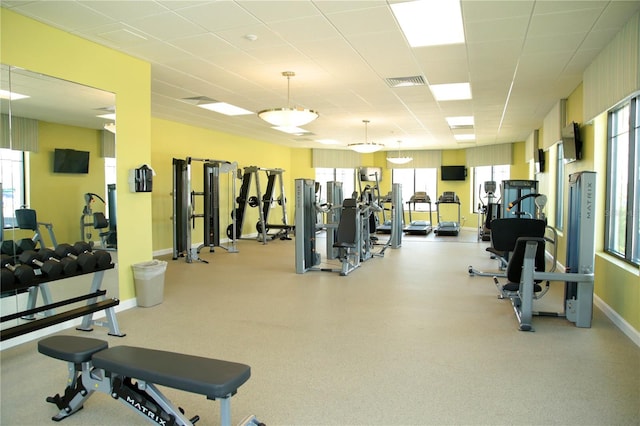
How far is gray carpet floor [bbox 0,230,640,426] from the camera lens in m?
2.57

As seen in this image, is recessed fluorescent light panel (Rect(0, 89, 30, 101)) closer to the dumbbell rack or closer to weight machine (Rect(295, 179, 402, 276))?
the dumbbell rack

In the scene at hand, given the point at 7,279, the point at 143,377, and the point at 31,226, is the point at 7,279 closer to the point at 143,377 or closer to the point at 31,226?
the point at 31,226

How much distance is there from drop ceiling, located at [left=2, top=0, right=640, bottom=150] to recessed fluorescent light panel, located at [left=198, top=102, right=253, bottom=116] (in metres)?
0.26

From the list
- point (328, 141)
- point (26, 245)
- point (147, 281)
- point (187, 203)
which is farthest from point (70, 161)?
point (328, 141)

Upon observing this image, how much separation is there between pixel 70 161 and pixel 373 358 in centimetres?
339

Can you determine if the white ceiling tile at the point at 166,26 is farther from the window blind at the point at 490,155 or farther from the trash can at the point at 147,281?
the window blind at the point at 490,155

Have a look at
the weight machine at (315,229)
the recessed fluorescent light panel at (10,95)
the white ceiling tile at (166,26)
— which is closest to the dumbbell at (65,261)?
the recessed fluorescent light panel at (10,95)

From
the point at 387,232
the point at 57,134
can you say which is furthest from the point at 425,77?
the point at 387,232

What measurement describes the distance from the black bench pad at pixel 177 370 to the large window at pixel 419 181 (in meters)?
13.8

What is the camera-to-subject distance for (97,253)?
4.02 metres

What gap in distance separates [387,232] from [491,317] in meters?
8.29

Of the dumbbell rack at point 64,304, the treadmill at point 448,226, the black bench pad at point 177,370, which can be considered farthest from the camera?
the treadmill at point 448,226

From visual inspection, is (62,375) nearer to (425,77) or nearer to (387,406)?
(387,406)

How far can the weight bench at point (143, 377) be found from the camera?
6.75 ft
